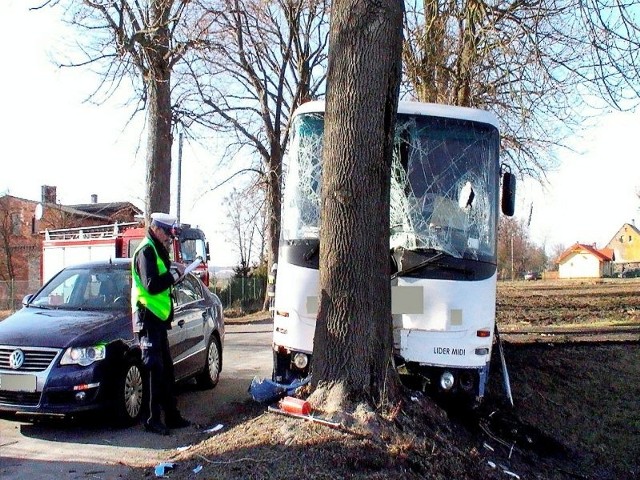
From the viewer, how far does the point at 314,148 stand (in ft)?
25.4

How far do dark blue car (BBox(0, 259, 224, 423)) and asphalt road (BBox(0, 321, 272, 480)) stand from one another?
31 centimetres

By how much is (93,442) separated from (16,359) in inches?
42.2

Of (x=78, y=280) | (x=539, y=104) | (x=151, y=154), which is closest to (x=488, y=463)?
(x=78, y=280)

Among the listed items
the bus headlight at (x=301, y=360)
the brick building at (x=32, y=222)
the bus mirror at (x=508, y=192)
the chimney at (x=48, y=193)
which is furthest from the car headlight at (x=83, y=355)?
the chimney at (x=48, y=193)

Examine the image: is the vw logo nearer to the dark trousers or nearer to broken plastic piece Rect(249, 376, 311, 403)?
the dark trousers

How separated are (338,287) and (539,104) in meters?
9.58

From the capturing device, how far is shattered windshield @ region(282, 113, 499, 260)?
24.6 feet

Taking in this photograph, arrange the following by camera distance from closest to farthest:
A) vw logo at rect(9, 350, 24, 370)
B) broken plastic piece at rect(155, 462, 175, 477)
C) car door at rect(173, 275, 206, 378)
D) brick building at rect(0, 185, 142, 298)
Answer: broken plastic piece at rect(155, 462, 175, 477), vw logo at rect(9, 350, 24, 370), car door at rect(173, 275, 206, 378), brick building at rect(0, 185, 142, 298)

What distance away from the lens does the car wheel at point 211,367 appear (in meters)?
9.32

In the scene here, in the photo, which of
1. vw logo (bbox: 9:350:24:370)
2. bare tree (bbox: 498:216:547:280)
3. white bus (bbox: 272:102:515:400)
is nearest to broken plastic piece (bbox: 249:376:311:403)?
white bus (bbox: 272:102:515:400)

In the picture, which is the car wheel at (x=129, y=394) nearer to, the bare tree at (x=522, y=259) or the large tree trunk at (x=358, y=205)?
the large tree trunk at (x=358, y=205)

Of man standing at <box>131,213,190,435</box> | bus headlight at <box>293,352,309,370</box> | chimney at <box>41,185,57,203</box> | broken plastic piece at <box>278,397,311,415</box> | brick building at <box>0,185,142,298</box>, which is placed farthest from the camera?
chimney at <box>41,185,57,203</box>

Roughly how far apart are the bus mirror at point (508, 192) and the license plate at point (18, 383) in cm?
519

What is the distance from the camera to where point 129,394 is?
7.18m
